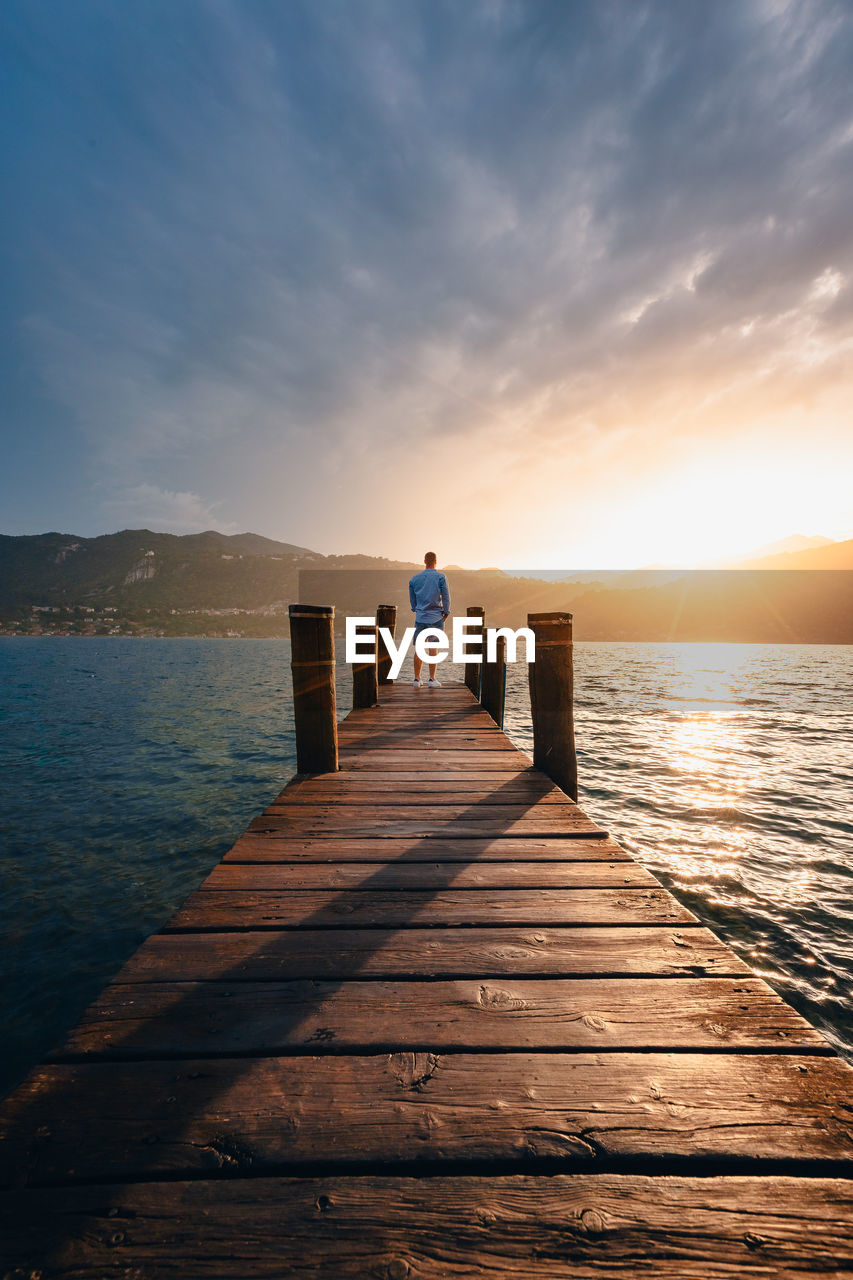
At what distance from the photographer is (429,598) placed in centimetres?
910

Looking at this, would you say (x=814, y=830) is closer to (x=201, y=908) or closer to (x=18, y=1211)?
(x=201, y=908)

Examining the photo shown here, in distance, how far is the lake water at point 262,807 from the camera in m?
4.27

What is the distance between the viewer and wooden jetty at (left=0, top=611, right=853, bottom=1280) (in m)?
1.03

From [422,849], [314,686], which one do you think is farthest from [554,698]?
[314,686]

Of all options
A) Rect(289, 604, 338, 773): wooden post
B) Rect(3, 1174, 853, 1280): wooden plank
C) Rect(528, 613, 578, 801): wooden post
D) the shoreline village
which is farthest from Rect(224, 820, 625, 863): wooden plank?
the shoreline village

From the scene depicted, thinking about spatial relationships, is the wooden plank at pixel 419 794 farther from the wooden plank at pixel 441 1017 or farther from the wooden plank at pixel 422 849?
the wooden plank at pixel 441 1017

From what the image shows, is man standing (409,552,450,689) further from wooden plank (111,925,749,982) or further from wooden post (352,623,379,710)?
wooden plank (111,925,749,982)

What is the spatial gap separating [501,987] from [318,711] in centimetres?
289

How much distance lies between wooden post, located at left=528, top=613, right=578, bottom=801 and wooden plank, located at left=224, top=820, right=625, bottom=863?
133 centimetres

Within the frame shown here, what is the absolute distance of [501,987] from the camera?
1.81 metres

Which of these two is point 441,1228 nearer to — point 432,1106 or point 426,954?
point 432,1106

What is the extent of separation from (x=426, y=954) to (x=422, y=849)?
98 cm

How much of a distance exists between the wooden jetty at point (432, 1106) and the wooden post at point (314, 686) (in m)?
1.97

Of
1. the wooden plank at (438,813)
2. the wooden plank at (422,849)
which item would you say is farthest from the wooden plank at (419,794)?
the wooden plank at (422,849)
